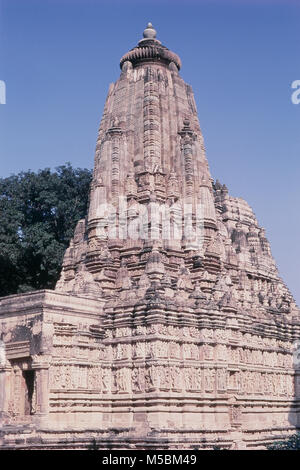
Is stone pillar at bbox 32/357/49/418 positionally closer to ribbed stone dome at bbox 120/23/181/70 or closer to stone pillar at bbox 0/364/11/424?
stone pillar at bbox 0/364/11/424

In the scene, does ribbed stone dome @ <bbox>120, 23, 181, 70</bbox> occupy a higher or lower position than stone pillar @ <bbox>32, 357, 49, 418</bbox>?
higher

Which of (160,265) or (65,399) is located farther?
(160,265)

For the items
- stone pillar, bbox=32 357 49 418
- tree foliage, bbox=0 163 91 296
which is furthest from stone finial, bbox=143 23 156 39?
stone pillar, bbox=32 357 49 418

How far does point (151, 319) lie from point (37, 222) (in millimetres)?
15461

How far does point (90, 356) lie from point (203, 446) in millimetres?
4590

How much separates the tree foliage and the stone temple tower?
6868 mm

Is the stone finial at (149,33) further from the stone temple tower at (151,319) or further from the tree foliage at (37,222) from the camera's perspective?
the tree foliage at (37,222)

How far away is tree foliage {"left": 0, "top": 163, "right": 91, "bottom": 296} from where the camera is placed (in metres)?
33.7

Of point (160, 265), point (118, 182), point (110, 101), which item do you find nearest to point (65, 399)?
point (160, 265)

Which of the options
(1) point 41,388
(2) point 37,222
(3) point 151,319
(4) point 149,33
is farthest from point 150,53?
(1) point 41,388

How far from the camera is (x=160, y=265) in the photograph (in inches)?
912

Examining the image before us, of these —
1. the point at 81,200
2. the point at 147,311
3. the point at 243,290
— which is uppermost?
the point at 81,200
